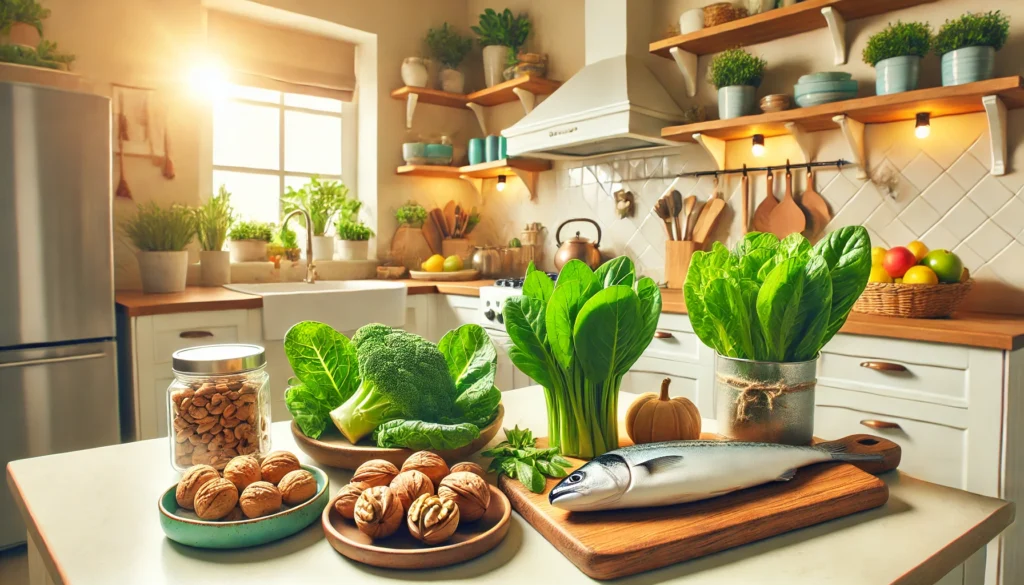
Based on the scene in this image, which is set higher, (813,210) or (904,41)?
(904,41)

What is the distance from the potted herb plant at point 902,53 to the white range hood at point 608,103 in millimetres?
881

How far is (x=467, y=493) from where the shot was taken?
0.62 metres

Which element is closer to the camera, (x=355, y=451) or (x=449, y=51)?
(x=355, y=451)

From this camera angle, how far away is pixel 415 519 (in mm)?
591

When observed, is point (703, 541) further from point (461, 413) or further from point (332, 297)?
point (332, 297)

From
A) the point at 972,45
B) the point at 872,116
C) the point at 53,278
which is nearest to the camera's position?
the point at 972,45

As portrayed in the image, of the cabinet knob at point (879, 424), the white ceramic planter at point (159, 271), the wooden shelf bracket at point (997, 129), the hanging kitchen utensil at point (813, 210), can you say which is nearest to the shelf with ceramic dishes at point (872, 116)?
the wooden shelf bracket at point (997, 129)

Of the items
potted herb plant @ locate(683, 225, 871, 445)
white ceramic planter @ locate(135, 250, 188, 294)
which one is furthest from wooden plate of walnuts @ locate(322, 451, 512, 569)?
white ceramic planter @ locate(135, 250, 188, 294)

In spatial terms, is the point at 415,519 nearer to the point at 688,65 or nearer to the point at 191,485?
the point at 191,485

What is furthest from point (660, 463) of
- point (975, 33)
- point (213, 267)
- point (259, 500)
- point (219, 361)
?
point (213, 267)

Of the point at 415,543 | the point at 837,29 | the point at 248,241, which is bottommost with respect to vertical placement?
the point at 415,543

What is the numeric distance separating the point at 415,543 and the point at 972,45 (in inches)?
87.6

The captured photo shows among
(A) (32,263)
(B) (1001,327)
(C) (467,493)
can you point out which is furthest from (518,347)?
(A) (32,263)

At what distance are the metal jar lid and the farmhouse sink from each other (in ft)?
6.09
